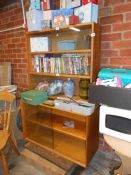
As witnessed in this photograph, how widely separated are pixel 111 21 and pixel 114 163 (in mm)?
1565

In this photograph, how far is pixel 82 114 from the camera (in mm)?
1660

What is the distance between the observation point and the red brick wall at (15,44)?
2447 mm

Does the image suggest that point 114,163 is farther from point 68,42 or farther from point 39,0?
point 39,0

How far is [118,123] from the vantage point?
4.26 ft

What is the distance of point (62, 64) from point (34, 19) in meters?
0.60

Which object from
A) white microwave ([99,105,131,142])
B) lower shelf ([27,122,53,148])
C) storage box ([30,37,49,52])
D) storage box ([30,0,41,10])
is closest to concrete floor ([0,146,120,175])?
lower shelf ([27,122,53,148])

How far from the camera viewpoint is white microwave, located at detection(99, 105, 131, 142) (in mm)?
1249

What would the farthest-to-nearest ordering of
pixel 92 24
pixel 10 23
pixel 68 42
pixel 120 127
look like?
pixel 10 23, pixel 68 42, pixel 92 24, pixel 120 127

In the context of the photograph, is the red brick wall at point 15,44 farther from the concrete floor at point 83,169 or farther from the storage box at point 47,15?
the concrete floor at point 83,169

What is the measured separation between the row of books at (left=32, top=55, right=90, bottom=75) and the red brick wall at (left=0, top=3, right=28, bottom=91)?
468 millimetres

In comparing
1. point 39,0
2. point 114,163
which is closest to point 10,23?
point 39,0

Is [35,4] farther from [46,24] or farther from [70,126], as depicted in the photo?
[70,126]

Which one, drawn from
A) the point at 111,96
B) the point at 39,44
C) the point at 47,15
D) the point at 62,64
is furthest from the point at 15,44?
A: the point at 111,96

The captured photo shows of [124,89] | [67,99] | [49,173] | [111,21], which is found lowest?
[49,173]
